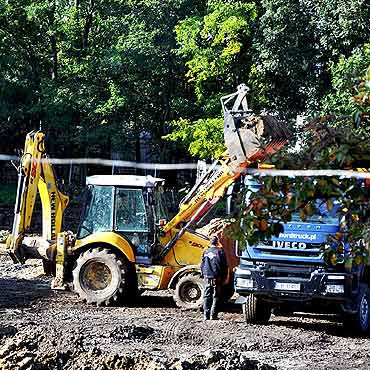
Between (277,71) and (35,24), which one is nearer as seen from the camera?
(277,71)

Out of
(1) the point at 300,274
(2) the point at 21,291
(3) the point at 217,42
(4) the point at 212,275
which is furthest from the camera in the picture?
(3) the point at 217,42

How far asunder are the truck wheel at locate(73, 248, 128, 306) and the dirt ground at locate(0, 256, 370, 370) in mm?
284

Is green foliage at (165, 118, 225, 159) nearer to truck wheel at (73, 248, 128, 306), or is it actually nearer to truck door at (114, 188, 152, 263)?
truck door at (114, 188, 152, 263)

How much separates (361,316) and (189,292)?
3236 mm

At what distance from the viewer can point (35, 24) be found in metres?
33.1

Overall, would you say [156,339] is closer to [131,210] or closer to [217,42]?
[131,210]

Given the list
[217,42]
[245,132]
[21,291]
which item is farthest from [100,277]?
[217,42]

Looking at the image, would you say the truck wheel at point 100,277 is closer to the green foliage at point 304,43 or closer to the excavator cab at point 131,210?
the excavator cab at point 131,210

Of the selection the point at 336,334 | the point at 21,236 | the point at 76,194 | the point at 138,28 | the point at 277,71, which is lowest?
the point at 336,334

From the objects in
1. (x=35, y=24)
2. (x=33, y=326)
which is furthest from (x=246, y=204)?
(x=35, y=24)

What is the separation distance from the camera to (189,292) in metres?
15.0

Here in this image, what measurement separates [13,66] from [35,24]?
2.17 meters

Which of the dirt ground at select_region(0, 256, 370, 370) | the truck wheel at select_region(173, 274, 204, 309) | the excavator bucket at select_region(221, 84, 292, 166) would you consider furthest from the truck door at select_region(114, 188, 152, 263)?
the excavator bucket at select_region(221, 84, 292, 166)

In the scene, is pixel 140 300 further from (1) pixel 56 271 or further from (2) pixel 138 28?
(2) pixel 138 28
